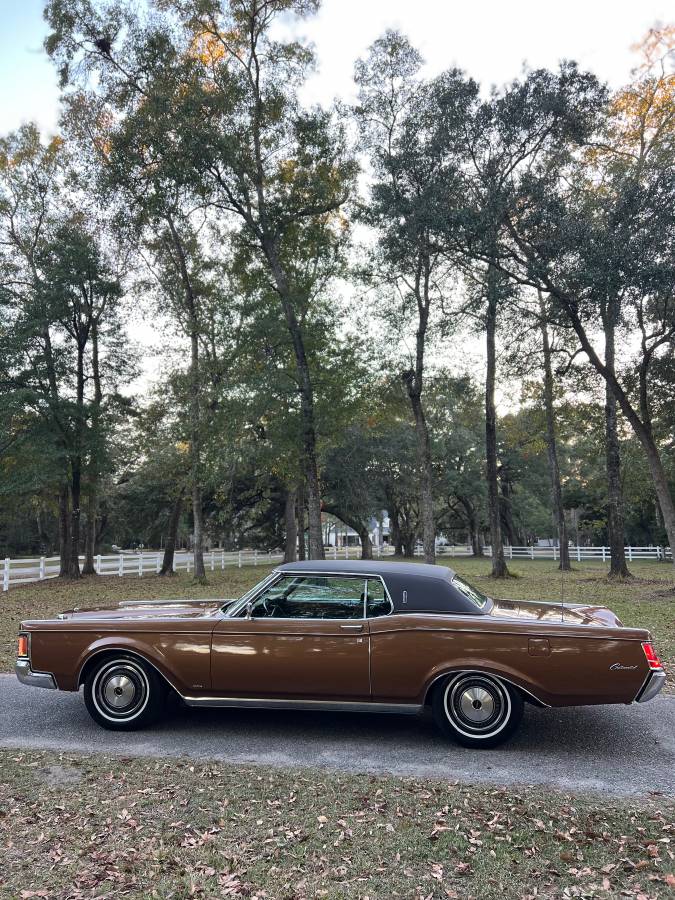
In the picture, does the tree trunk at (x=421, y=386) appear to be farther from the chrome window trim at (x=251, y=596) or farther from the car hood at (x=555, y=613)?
the chrome window trim at (x=251, y=596)

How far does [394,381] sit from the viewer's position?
17.9 m

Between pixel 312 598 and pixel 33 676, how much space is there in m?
2.49

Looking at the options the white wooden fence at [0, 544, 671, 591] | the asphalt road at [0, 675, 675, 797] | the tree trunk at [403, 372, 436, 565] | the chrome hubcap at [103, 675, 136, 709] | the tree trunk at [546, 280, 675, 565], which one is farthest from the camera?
the white wooden fence at [0, 544, 671, 591]

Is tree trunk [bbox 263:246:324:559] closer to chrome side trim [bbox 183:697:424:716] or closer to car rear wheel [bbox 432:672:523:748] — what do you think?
chrome side trim [bbox 183:697:424:716]

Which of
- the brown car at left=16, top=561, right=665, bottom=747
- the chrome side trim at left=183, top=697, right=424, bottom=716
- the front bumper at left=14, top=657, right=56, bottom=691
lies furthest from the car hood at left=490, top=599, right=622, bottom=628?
the front bumper at left=14, top=657, right=56, bottom=691

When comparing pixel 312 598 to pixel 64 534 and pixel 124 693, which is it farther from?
pixel 64 534

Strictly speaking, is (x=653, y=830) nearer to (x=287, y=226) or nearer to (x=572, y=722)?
(x=572, y=722)

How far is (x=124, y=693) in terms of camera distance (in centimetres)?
498

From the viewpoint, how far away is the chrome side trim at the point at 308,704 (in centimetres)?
461

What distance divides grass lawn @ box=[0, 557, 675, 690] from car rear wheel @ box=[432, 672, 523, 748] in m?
3.64

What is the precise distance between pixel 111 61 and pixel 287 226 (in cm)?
638

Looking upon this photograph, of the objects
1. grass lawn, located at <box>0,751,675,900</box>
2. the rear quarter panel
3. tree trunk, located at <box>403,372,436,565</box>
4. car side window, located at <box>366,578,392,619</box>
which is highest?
tree trunk, located at <box>403,372,436,565</box>

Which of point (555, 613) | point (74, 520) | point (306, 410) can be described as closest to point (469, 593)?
point (555, 613)

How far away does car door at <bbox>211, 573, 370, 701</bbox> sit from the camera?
464cm
